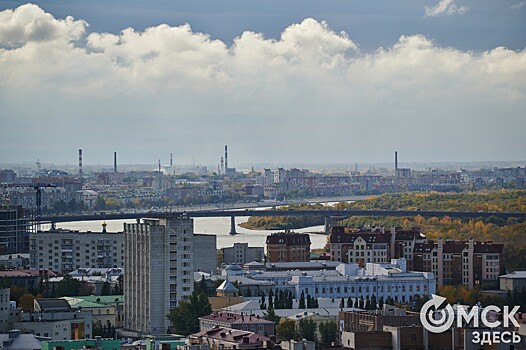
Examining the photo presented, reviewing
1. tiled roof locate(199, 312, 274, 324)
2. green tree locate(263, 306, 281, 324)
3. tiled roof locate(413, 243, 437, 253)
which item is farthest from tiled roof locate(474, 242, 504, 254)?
tiled roof locate(199, 312, 274, 324)

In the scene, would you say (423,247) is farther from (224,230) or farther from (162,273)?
(224,230)

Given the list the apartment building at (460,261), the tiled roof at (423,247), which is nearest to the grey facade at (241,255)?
the tiled roof at (423,247)

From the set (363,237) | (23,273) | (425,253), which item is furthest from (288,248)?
(23,273)

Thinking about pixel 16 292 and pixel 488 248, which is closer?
pixel 16 292

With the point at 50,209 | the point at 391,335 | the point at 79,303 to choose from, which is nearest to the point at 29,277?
the point at 79,303

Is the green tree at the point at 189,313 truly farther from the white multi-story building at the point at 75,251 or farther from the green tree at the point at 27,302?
the white multi-story building at the point at 75,251

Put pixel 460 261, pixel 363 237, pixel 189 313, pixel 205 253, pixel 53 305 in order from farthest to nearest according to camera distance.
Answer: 1. pixel 363 237
2. pixel 460 261
3. pixel 205 253
4. pixel 189 313
5. pixel 53 305
